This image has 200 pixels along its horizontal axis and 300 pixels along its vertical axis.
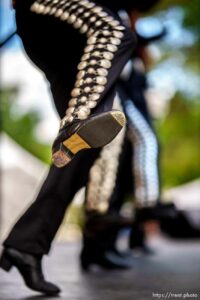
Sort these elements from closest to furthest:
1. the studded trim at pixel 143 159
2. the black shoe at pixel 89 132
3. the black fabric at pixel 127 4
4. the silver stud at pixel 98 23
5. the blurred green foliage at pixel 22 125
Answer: the black shoe at pixel 89 132
the silver stud at pixel 98 23
the black fabric at pixel 127 4
the studded trim at pixel 143 159
the blurred green foliage at pixel 22 125

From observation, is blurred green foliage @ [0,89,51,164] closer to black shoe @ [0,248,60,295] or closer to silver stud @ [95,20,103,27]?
black shoe @ [0,248,60,295]

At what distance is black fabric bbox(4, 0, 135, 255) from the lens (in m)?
1.60

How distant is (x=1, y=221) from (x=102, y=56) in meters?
6.37

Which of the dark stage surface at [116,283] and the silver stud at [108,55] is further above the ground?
the silver stud at [108,55]

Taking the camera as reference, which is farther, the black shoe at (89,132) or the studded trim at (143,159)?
the studded trim at (143,159)

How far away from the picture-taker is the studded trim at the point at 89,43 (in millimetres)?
1441

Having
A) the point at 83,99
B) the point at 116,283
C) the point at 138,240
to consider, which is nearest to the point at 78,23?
the point at 83,99

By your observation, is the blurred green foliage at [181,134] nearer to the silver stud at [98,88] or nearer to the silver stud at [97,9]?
the silver stud at [97,9]

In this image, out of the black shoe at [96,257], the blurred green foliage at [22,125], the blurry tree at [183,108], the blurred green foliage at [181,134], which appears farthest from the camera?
the blurred green foliage at [22,125]

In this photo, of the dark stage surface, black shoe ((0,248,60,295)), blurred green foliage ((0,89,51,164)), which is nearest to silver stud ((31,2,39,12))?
black shoe ((0,248,60,295))

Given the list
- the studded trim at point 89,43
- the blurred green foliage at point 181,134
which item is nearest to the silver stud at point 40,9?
the studded trim at point 89,43

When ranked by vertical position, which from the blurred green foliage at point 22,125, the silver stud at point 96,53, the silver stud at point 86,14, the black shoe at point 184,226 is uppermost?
the silver stud at point 86,14

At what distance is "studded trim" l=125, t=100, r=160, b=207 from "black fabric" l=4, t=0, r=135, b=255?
3.34 feet

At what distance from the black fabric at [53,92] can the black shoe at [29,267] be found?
0.02m
